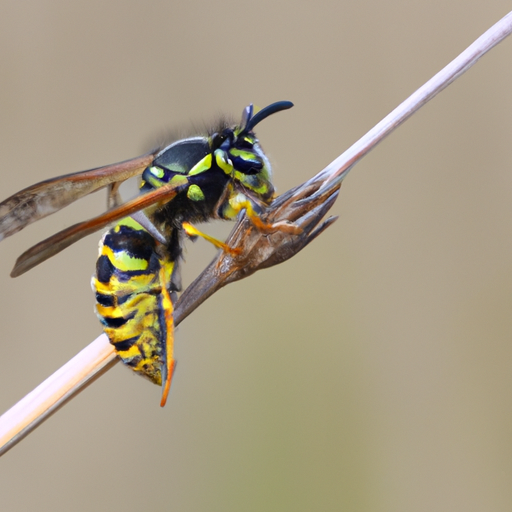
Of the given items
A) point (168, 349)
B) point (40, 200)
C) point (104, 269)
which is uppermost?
point (40, 200)

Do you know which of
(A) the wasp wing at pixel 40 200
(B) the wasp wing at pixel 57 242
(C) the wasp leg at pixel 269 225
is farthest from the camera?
(A) the wasp wing at pixel 40 200

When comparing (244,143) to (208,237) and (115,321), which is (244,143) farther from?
(115,321)

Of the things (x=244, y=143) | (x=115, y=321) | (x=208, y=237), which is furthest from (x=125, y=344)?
(x=244, y=143)

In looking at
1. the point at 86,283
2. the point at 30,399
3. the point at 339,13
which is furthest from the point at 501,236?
the point at 30,399

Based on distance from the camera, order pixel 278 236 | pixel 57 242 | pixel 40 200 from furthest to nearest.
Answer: pixel 40 200, pixel 278 236, pixel 57 242

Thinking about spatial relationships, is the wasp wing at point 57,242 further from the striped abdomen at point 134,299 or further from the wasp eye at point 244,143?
the wasp eye at point 244,143

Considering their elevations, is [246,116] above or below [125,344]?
above

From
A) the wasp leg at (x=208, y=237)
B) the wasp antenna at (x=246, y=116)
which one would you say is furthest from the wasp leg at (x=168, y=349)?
the wasp antenna at (x=246, y=116)

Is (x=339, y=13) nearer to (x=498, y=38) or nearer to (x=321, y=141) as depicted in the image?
(x=321, y=141)
